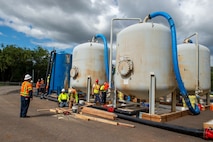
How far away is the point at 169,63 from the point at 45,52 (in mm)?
38303

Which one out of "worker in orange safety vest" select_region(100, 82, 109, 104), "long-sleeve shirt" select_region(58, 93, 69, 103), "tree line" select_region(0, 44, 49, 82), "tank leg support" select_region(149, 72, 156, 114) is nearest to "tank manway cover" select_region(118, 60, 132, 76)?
"tank leg support" select_region(149, 72, 156, 114)

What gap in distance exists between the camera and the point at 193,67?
1027 cm

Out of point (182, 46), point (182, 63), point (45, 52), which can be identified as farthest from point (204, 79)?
point (45, 52)

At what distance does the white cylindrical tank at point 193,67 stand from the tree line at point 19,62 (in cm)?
3163

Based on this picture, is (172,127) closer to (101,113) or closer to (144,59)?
(144,59)

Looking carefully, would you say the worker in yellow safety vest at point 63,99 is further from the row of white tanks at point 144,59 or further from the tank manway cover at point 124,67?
the tank manway cover at point 124,67

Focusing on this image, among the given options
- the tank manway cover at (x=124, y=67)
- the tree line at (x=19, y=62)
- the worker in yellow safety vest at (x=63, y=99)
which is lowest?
the worker in yellow safety vest at (x=63, y=99)

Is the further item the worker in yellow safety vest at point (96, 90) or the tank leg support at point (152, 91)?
the worker in yellow safety vest at point (96, 90)

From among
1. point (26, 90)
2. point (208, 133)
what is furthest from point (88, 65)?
point (208, 133)

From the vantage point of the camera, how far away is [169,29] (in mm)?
7711

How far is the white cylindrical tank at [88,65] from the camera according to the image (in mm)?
11617

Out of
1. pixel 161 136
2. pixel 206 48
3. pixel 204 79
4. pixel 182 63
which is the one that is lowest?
pixel 161 136

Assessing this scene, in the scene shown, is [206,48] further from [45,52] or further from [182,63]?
[45,52]

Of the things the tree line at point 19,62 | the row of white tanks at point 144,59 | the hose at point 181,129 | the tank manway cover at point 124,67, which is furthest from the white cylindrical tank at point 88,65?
the tree line at point 19,62
